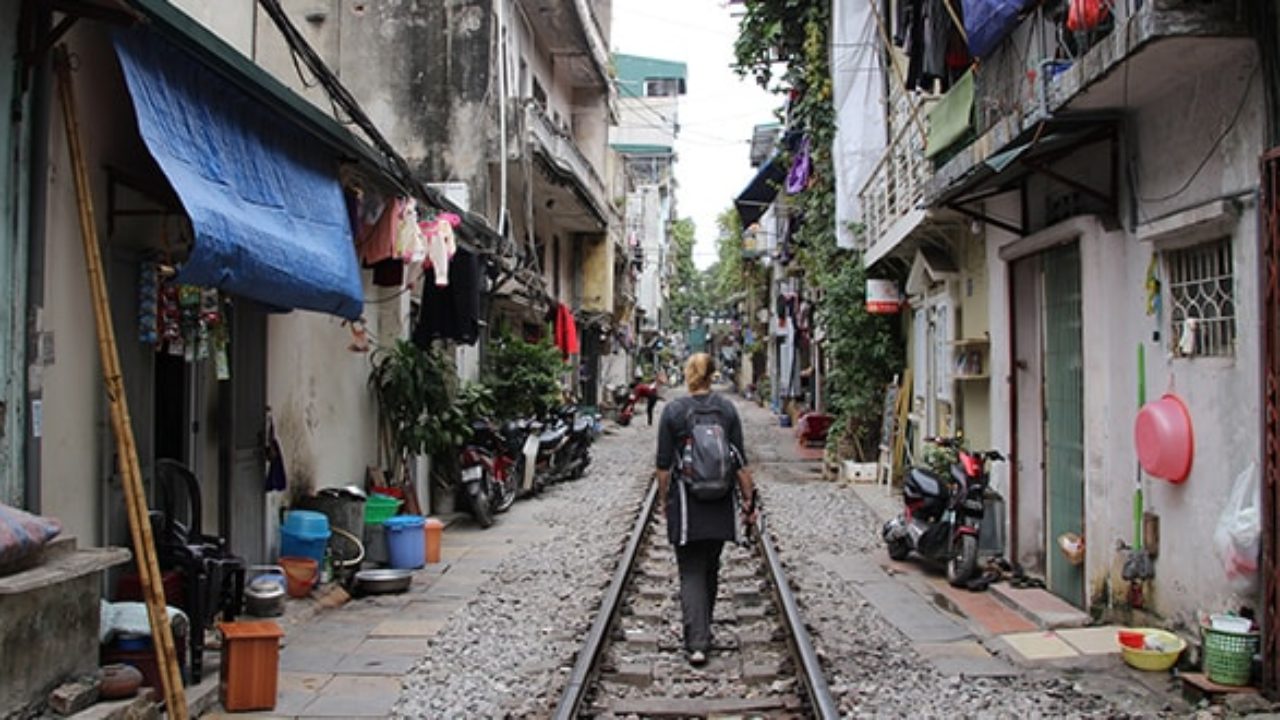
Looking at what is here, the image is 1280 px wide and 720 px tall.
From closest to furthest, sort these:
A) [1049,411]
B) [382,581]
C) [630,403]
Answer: [382,581] → [1049,411] → [630,403]

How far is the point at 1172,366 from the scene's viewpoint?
21.2 feet

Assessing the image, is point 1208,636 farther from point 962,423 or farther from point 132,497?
point 962,423

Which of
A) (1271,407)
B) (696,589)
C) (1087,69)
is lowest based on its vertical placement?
(696,589)

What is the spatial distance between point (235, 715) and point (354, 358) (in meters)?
5.33

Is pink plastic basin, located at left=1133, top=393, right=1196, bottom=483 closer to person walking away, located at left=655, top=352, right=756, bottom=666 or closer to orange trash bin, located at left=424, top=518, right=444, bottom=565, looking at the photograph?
person walking away, located at left=655, top=352, right=756, bottom=666

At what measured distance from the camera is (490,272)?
13766mm

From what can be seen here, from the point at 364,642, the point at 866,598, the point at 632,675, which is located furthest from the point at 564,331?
the point at 632,675

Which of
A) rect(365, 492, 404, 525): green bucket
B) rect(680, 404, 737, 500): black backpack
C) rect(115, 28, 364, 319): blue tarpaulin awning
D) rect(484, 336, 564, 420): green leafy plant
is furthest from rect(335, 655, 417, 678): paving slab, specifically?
rect(484, 336, 564, 420): green leafy plant

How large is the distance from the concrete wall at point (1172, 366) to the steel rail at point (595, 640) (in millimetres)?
3360

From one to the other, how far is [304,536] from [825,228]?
12.9 m

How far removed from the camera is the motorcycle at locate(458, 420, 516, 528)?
12.3 meters

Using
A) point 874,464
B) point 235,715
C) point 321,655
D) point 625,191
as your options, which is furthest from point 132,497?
point 625,191

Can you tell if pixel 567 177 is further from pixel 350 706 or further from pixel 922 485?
pixel 350 706

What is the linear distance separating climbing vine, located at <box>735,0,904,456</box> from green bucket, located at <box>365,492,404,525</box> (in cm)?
903
